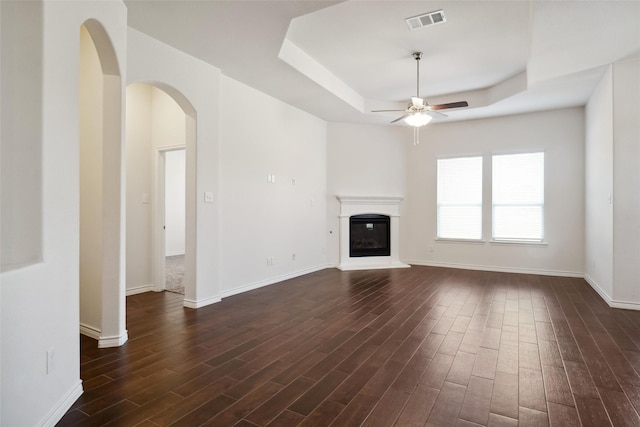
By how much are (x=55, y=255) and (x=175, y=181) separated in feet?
24.7

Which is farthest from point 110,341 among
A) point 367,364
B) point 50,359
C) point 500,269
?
point 500,269

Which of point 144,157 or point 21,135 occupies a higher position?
point 144,157

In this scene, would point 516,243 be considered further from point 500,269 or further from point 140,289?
point 140,289

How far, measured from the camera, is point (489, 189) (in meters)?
6.71

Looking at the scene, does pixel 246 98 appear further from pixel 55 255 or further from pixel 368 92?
pixel 55 255

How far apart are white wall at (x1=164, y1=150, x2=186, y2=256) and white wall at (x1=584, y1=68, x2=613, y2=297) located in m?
8.68

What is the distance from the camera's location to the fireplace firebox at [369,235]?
7211mm

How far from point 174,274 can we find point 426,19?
18.6 ft

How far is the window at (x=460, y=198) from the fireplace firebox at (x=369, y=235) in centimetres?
114

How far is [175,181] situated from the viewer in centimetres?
906

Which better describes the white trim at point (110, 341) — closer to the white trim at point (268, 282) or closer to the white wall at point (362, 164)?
the white trim at point (268, 282)

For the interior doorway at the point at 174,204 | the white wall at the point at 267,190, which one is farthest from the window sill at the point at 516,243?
the interior doorway at the point at 174,204

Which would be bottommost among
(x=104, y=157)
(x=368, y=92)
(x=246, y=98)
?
(x=104, y=157)

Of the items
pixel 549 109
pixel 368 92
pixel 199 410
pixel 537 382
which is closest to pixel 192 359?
pixel 199 410
